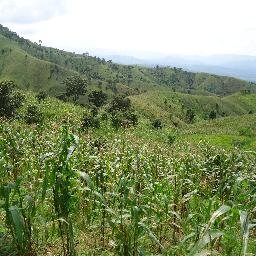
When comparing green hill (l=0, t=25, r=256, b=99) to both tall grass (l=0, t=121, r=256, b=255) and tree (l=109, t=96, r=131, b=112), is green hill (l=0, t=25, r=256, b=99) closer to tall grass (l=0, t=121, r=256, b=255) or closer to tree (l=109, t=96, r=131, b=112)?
tree (l=109, t=96, r=131, b=112)

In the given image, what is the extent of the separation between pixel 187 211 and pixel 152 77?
18067 centimetres

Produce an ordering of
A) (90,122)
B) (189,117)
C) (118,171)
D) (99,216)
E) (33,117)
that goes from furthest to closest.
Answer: (189,117)
(90,122)
(33,117)
(118,171)
(99,216)

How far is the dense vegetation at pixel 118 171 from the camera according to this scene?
17.7 ft

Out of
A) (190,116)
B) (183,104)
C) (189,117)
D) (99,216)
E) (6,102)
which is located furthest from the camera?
(183,104)

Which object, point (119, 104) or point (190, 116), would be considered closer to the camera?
point (119, 104)

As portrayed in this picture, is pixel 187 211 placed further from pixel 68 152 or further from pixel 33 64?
pixel 33 64

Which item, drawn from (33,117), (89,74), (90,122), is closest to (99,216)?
(33,117)

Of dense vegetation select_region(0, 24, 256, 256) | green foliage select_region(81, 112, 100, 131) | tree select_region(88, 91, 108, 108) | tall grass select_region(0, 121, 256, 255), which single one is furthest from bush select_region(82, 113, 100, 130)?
tree select_region(88, 91, 108, 108)

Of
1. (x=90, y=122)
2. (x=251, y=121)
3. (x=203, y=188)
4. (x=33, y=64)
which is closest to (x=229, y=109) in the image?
(x=251, y=121)

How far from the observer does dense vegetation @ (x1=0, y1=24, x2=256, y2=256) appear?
17.7 feet

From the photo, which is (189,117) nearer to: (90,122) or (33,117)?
(90,122)

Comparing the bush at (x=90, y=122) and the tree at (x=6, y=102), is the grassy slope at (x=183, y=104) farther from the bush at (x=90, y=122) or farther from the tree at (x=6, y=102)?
the tree at (x=6, y=102)

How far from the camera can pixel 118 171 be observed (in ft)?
32.4

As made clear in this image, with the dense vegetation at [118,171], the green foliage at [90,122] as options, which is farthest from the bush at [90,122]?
the dense vegetation at [118,171]
